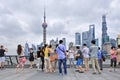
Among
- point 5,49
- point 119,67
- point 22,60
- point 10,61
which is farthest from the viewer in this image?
point 10,61

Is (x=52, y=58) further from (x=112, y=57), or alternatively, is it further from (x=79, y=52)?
(x=112, y=57)

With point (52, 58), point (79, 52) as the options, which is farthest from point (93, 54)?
point (52, 58)

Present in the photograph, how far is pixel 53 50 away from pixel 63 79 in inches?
228

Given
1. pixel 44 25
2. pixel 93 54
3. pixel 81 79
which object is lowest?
pixel 81 79

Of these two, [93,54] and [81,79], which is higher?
[93,54]

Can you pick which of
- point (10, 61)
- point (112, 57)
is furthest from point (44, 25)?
point (112, 57)

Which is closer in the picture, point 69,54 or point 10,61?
point 69,54

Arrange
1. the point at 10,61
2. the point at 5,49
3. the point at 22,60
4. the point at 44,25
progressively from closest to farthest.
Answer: the point at 22,60, the point at 5,49, the point at 10,61, the point at 44,25

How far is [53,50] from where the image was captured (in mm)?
21203

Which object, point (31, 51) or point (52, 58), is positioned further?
point (31, 51)

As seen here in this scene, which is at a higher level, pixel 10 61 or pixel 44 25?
pixel 44 25

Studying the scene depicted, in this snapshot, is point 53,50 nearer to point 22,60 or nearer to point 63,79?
point 22,60

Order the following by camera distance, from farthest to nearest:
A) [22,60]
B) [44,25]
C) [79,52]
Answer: [44,25], [22,60], [79,52]

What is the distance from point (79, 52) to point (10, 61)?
12.6 metres
